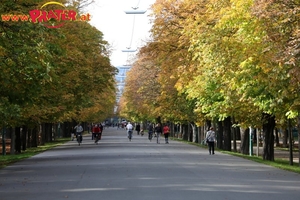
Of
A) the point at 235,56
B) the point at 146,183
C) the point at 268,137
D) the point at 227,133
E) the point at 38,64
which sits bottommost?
the point at 146,183

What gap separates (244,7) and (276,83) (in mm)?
4610

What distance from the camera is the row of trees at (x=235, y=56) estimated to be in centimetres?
1909

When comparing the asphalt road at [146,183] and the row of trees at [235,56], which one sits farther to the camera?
the row of trees at [235,56]

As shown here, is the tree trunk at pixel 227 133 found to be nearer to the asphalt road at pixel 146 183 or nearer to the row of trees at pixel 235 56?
the row of trees at pixel 235 56

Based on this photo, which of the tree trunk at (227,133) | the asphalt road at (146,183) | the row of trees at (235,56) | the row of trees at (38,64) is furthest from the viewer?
the tree trunk at (227,133)

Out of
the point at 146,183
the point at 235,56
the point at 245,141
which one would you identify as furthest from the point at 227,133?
the point at 146,183

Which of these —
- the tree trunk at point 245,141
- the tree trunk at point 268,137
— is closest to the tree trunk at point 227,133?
the tree trunk at point 245,141

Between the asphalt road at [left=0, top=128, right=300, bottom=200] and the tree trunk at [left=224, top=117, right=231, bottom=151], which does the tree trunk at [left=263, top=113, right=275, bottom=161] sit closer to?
the tree trunk at [left=224, top=117, right=231, bottom=151]

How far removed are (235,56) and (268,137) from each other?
1140 cm

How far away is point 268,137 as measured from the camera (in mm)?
39562

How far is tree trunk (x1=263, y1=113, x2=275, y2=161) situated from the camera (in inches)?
1511

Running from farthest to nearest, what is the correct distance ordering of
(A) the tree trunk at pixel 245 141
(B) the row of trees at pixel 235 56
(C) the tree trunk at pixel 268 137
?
(A) the tree trunk at pixel 245 141 → (C) the tree trunk at pixel 268 137 → (B) the row of trees at pixel 235 56

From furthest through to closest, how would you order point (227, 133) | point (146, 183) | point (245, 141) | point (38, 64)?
point (227, 133)
point (245, 141)
point (38, 64)
point (146, 183)

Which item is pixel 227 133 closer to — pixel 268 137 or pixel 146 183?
pixel 268 137
